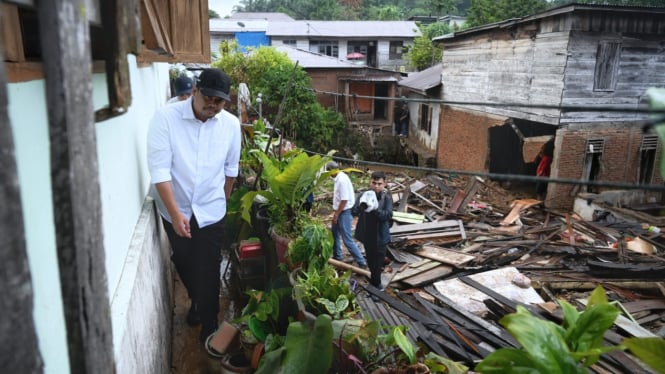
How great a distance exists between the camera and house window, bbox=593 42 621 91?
40.4 ft

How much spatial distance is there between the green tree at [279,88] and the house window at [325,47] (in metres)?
14.6

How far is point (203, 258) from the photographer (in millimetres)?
3949

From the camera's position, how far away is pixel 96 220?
0.99m

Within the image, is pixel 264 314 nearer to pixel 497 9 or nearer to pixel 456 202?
pixel 456 202

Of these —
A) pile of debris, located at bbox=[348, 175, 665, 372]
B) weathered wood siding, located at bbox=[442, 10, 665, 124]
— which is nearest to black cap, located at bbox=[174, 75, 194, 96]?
pile of debris, located at bbox=[348, 175, 665, 372]

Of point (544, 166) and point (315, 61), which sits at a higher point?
point (315, 61)

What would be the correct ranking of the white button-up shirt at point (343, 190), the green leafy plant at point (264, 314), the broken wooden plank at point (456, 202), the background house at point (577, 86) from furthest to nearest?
the background house at point (577, 86) → the broken wooden plank at point (456, 202) → the white button-up shirt at point (343, 190) → the green leafy plant at point (264, 314)

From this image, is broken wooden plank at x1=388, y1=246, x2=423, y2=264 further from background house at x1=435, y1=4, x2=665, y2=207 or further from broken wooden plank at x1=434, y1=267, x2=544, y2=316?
background house at x1=435, y1=4, x2=665, y2=207

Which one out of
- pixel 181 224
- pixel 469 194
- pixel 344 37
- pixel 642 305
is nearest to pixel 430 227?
pixel 469 194

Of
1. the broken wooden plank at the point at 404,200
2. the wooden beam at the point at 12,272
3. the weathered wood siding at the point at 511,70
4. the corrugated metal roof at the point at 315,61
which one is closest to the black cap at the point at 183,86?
the wooden beam at the point at 12,272

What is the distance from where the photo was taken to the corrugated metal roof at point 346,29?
32594 millimetres

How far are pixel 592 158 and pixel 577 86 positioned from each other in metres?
2.37

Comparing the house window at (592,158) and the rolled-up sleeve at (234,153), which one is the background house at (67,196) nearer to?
the rolled-up sleeve at (234,153)

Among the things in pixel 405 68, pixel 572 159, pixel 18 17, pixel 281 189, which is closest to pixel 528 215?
pixel 572 159
